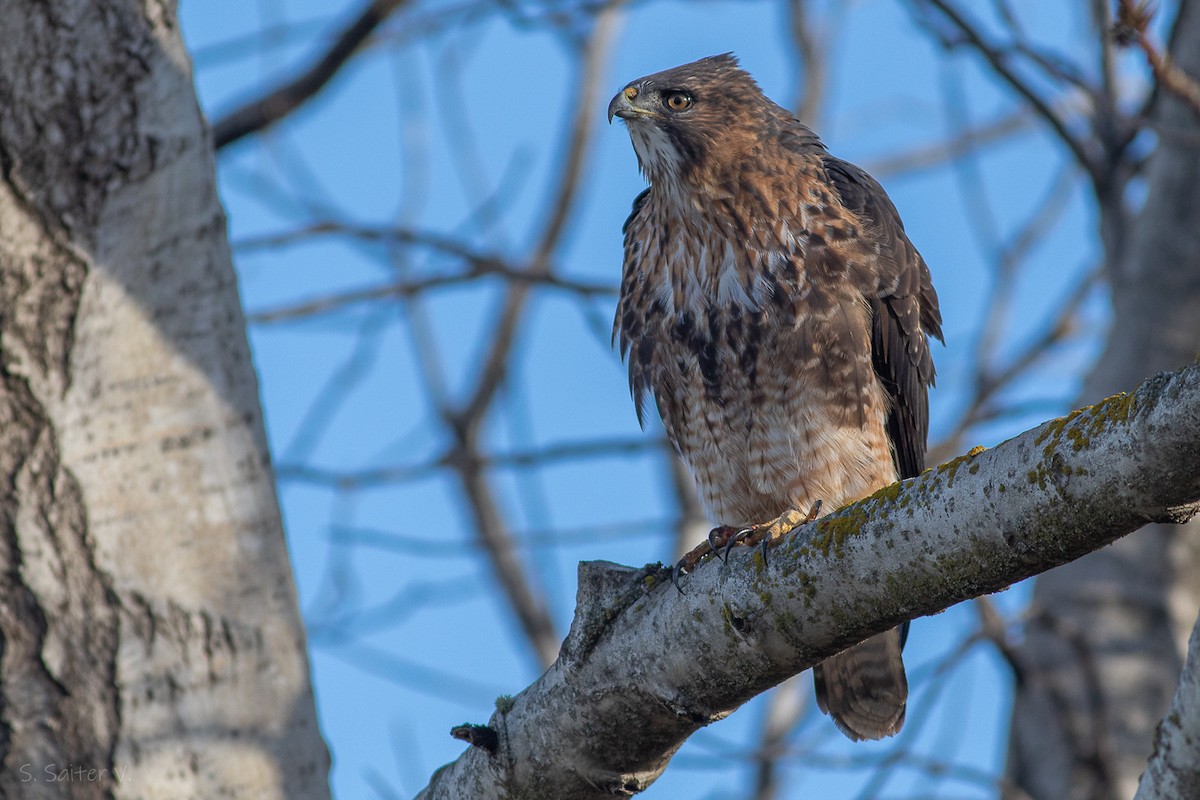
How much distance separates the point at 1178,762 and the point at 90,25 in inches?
112

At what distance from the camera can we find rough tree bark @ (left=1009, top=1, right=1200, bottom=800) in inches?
180

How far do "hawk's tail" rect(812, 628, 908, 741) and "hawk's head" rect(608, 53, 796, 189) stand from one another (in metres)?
1.51

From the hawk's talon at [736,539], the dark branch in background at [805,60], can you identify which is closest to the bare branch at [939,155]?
the dark branch in background at [805,60]

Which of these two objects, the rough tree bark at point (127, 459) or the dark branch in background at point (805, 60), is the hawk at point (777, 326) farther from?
the dark branch in background at point (805, 60)

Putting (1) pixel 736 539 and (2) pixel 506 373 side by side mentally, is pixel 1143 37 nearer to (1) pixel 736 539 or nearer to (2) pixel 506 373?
(1) pixel 736 539

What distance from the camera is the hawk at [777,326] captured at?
364cm

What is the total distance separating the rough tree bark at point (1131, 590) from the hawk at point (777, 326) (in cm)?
116

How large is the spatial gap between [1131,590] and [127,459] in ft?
11.9

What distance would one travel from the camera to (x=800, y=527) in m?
2.36

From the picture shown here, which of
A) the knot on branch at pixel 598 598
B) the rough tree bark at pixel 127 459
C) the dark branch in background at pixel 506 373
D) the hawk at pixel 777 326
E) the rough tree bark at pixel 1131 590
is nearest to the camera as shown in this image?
the knot on branch at pixel 598 598

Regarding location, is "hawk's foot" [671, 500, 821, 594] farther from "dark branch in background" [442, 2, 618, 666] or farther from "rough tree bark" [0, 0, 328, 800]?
"dark branch in background" [442, 2, 618, 666]

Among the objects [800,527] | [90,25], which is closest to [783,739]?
[800,527]

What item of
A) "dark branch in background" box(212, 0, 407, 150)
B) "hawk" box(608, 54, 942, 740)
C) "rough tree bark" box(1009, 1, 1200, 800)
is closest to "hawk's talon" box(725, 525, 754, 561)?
"hawk" box(608, 54, 942, 740)

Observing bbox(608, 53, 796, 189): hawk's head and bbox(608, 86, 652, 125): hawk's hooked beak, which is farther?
bbox(608, 86, 652, 125): hawk's hooked beak
